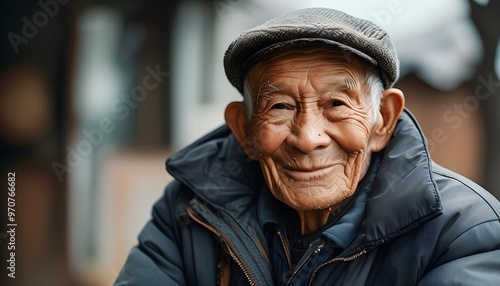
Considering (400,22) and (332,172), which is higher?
(400,22)

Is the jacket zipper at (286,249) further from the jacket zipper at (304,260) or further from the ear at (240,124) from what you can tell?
the ear at (240,124)

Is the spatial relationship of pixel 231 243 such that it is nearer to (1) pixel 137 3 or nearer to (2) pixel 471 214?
(2) pixel 471 214

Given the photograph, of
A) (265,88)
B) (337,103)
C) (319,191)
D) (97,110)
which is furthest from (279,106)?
(97,110)

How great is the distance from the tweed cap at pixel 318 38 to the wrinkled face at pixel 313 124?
0.06m

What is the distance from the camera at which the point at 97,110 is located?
4426mm

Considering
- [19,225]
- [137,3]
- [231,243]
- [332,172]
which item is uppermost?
[137,3]

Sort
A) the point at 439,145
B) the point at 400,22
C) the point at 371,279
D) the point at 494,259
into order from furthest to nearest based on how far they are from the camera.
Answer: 1. the point at 439,145
2. the point at 400,22
3. the point at 371,279
4. the point at 494,259

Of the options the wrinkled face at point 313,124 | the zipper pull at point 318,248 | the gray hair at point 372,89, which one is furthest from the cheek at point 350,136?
the zipper pull at point 318,248

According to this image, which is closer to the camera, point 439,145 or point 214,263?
point 214,263

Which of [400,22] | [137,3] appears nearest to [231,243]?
[400,22]

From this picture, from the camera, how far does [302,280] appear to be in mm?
1871

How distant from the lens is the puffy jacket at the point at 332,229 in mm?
1667

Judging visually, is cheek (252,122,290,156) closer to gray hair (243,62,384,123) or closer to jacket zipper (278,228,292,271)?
gray hair (243,62,384,123)

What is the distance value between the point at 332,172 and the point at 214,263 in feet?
1.79
